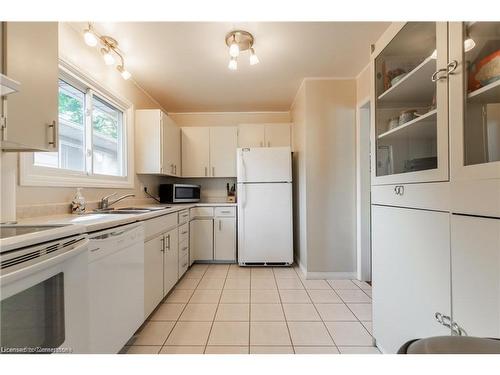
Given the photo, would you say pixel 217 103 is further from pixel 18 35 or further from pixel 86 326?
pixel 86 326

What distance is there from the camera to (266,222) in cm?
310

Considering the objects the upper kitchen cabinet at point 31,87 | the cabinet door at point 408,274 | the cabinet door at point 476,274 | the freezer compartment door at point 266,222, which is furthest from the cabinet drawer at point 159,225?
the cabinet door at point 476,274

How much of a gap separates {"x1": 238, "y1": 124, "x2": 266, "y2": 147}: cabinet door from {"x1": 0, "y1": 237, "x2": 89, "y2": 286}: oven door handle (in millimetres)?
2811

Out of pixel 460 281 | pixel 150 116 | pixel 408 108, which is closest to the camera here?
pixel 460 281

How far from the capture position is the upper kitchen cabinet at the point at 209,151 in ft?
11.9

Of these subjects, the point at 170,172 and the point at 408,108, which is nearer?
the point at 408,108

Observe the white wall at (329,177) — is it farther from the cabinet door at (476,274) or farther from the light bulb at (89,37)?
the light bulb at (89,37)

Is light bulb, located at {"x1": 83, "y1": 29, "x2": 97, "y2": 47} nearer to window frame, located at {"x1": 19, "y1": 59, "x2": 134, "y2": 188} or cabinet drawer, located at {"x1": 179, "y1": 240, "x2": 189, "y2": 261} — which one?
window frame, located at {"x1": 19, "y1": 59, "x2": 134, "y2": 188}

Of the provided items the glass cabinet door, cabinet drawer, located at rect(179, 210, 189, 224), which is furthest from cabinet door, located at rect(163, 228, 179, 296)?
the glass cabinet door

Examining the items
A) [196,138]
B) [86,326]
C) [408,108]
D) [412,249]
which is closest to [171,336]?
[86,326]

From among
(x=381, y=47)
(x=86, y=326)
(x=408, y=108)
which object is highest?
(x=381, y=47)

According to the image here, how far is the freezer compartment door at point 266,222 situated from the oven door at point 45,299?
7.26 ft

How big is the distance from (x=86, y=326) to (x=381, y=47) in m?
2.26
